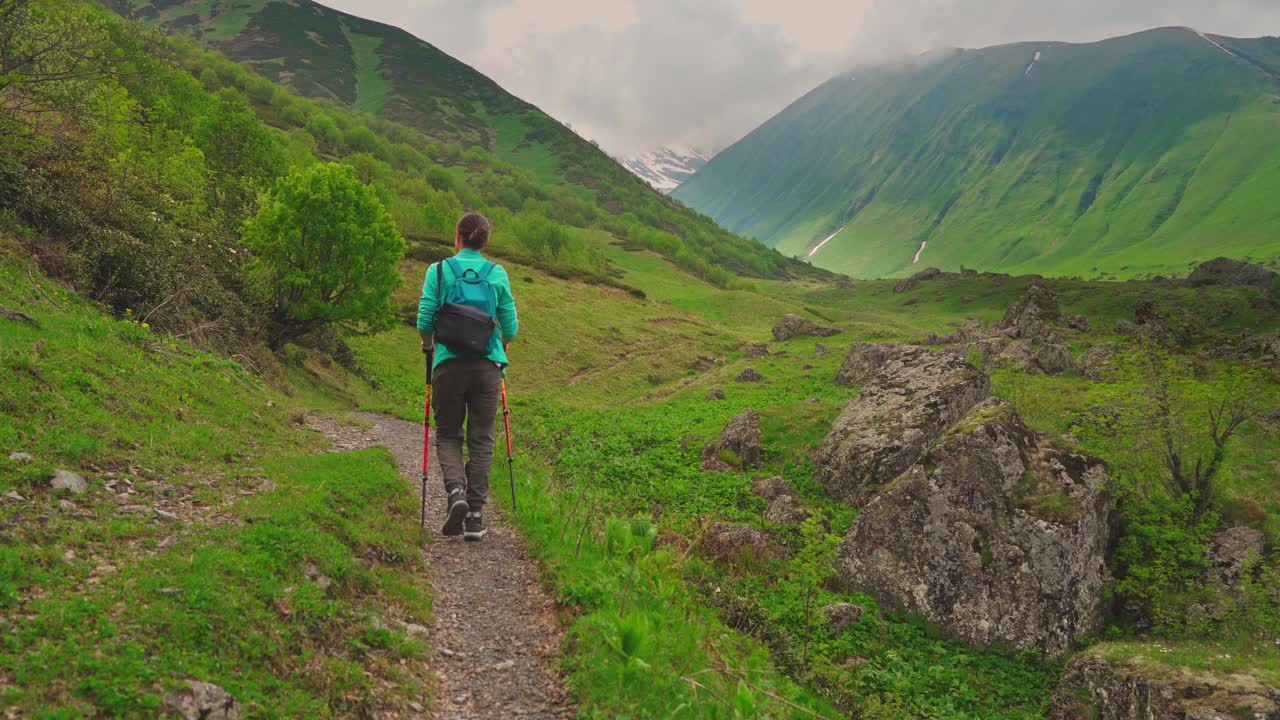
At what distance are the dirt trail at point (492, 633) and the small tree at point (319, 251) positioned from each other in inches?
1007

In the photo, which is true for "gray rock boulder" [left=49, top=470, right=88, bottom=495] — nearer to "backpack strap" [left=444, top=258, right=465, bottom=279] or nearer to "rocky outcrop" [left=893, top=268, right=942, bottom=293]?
"backpack strap" [left=444, top=258, right=465, bottom=279]

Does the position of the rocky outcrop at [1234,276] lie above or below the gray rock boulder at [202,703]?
above

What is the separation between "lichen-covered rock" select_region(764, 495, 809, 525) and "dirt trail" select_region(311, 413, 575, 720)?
29.6 feet

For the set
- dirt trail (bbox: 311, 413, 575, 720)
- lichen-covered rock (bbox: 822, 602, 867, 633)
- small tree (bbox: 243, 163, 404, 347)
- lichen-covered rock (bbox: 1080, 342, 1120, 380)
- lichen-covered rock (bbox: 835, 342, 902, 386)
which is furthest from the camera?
lichen-covered rock (bbox: 835, 342, 902, 386)

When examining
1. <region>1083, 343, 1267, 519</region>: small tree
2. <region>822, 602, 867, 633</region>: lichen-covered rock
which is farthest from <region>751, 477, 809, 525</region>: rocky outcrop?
<region>1083, 343, 1267, 519</region>: small tree

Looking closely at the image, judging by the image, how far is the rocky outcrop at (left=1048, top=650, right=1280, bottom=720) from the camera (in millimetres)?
8992

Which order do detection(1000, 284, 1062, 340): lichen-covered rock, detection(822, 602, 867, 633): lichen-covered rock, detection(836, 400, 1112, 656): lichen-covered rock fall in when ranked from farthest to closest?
detection(1000, 284, 1062, 340): lichen-covered rock
detection(836, 400, 1112, 656): lichen-covered rock
detection(822, 602, 867, 633): lichen-covered rock

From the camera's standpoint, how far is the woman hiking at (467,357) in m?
9.16

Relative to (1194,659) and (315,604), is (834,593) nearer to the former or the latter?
(1194,659)

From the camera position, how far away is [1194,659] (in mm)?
10273

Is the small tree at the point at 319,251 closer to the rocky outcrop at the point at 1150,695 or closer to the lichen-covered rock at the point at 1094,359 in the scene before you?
the rocky outcrop at the point at 1150,695

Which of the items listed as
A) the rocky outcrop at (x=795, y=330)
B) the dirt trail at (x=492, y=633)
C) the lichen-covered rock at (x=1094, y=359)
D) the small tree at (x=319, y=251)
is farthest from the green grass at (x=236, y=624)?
the rocky outcrop at (x=795, y=330)

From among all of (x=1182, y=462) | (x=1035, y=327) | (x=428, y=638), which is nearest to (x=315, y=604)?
(x=428, y=638)

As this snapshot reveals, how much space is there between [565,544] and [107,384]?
9.21 metres
